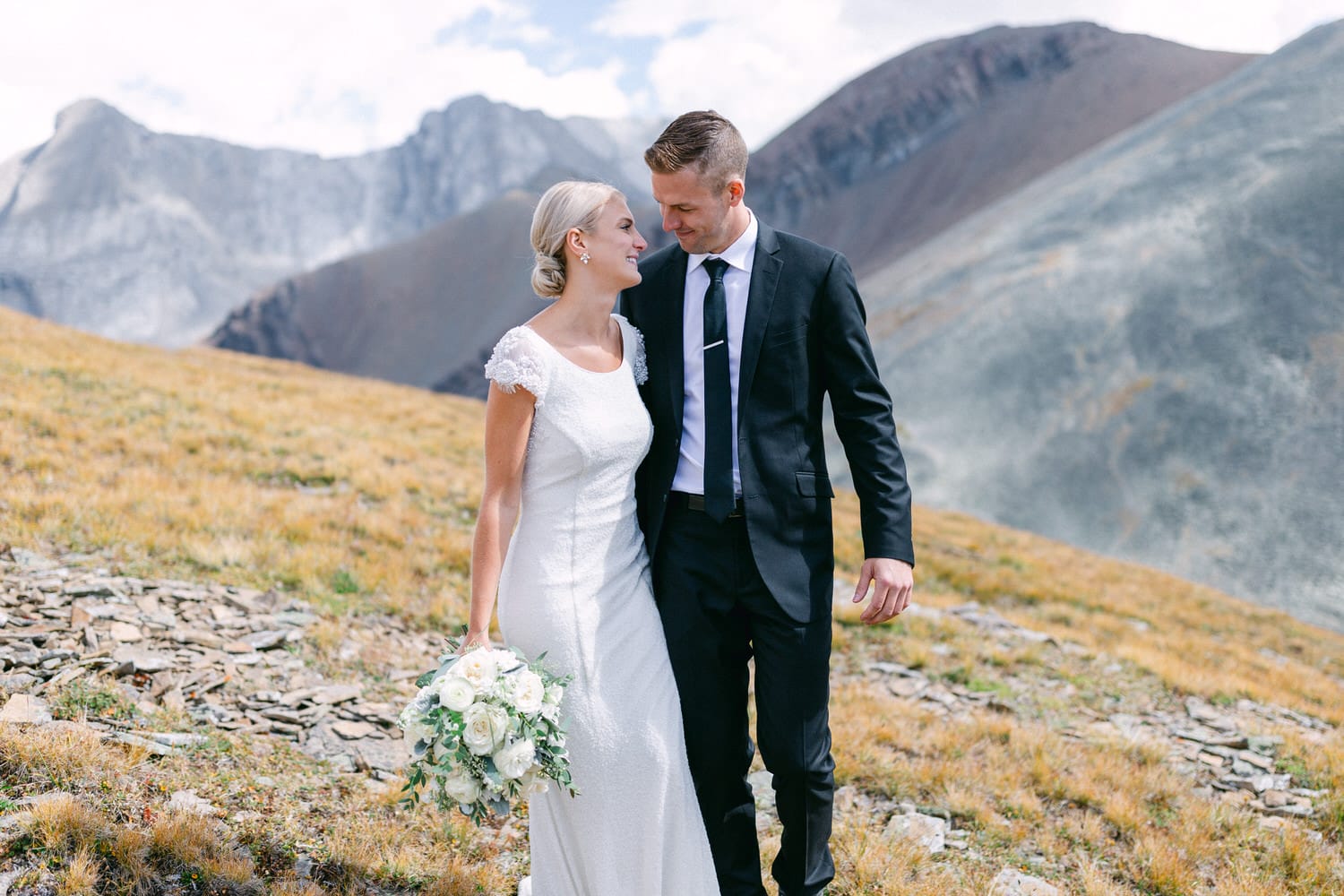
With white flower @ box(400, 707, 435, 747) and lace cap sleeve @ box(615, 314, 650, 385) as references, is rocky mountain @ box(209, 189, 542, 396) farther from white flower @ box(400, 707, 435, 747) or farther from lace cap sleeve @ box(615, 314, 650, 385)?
white flower @ box(400, 707, 435, 747)

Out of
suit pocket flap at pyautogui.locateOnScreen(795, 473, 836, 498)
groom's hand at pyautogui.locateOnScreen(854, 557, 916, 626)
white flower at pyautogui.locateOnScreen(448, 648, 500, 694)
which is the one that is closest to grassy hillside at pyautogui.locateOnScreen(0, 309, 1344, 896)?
white flower at pyautogui.locateOnScreen(448, 648, 500, 694)

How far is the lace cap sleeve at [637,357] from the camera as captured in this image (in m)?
3.44

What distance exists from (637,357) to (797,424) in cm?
67

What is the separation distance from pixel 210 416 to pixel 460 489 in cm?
403

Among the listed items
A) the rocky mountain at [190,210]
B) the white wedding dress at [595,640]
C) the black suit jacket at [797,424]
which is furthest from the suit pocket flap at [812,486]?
the rocky mountain at [190,210]

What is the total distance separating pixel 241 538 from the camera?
7336mm

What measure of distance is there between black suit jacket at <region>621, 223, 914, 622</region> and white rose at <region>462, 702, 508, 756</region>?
33.1 inches

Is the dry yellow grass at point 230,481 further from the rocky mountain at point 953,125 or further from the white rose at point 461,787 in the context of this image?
the rocky mountain at point 953,125

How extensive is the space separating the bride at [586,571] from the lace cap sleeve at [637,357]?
107 mm

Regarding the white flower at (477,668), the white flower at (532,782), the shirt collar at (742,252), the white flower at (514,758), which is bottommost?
the white flower at (532,782)

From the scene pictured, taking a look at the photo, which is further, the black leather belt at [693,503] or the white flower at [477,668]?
the black leather belt at [693,503]

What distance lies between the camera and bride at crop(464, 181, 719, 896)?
3.12m

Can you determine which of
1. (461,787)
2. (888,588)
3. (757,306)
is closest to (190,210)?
(757,306)

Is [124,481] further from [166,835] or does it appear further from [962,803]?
[962,803]
